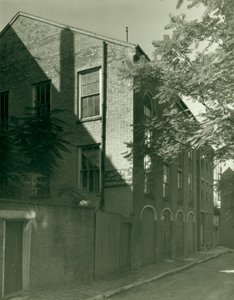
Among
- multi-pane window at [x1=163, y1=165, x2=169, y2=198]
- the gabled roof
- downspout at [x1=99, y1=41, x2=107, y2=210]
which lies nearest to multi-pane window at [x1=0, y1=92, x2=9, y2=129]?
the gabled roof

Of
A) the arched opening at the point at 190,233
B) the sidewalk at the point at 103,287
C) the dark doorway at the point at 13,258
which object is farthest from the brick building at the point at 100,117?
the arched opening at the point at 190,233

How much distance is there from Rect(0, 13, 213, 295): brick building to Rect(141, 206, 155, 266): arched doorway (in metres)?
0.05

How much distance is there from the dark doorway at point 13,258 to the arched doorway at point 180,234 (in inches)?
605

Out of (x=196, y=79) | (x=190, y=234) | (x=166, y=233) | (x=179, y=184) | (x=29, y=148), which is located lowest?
(x=190, y=234)

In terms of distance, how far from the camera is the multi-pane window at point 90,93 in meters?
18.0

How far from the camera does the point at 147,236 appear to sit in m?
18.3

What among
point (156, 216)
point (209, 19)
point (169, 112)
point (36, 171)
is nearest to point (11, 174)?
point (36, 171)

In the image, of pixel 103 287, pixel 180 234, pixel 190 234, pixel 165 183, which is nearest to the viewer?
pixel 103 287

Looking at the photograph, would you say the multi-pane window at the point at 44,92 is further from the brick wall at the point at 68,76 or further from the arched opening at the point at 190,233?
the arched opening at the point at 190,233

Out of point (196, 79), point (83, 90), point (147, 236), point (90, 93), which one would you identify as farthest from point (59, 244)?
point (83, 90)

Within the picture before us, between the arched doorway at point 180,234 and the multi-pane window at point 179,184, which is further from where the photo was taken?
the multi-pane window at point 179,184

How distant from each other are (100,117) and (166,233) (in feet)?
27.0

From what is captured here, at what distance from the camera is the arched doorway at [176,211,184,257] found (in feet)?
77.2

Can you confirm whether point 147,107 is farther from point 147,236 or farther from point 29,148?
point 29,148
